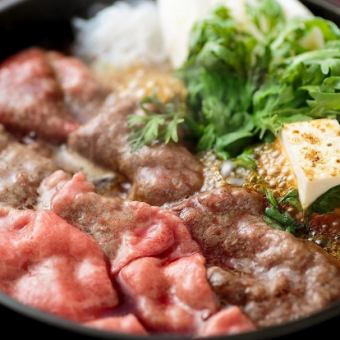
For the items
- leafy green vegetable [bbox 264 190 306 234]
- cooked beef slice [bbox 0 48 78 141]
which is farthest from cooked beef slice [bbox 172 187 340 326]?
cooked beef slice [bbox 0 48 78 141]

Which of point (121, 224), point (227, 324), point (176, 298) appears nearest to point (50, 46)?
point (121, 224)

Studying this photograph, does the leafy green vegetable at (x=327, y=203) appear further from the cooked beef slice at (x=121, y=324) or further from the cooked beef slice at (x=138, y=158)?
the cooked beef slice at (x=121, y=324)

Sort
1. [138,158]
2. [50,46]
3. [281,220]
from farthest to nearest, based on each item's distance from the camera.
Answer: [50,46] < [138,158] < [281,220]

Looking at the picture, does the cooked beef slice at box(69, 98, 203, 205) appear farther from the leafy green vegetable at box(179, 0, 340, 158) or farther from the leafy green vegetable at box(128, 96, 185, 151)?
the leafy green vegetable at box(179, 0, 340, 158)

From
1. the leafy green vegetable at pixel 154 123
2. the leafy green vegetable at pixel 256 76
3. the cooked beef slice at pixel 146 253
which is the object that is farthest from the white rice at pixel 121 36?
the cooked beef slice at pixel 146 253

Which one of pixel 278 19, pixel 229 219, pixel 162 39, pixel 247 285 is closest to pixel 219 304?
pixel 247 285

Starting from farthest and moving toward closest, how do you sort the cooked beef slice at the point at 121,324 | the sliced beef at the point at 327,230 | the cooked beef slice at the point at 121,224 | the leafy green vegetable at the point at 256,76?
the leafy green vegetable at the point at 256,76
the sliced beef at the point at 327,230
the cooked beef slice at the point at 121,224
the cooked beef slice at the point at 121,324

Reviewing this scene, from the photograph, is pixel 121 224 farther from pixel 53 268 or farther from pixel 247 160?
pixel 247 160
